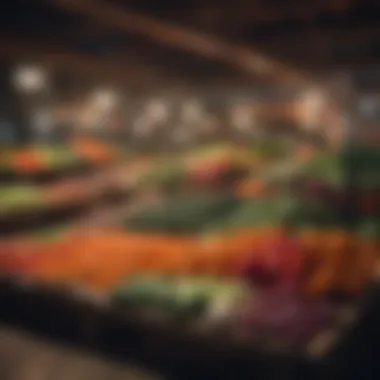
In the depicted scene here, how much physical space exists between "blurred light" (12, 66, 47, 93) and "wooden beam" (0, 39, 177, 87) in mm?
17

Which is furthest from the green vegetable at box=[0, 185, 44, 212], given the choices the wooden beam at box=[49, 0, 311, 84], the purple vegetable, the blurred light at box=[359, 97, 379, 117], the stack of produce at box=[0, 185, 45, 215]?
the blurred light at box=[359, 97, 379, 117]

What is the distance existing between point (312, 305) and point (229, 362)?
0.57 feet

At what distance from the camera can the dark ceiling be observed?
1.29 m

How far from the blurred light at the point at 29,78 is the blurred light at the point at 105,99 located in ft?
0.33

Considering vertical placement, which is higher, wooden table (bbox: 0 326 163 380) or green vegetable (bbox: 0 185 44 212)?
green vegetable (bbox: 0 185 44 212)

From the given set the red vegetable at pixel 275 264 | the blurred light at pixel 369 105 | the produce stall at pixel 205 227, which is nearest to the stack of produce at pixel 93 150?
the produce stall at pixel 205 227

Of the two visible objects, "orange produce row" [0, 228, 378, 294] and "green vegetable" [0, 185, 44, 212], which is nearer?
"orange produce row" [0, 228, 378, 294]

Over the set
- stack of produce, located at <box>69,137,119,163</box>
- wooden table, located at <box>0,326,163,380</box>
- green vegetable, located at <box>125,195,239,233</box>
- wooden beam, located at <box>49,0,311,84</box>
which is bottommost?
wooden table, located at <box>0,326,163,380</box>

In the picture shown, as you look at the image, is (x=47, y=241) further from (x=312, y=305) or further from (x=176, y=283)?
(x=312, y=305)

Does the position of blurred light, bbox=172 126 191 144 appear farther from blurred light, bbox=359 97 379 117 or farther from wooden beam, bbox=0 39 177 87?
blurred light, bbox=359 97 379 117

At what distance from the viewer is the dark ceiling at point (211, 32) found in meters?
1.29

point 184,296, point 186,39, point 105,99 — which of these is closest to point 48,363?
point 184,296

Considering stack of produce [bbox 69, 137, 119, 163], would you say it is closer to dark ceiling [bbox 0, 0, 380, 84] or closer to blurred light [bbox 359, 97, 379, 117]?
dark ceiling [bbox 0, 0, 380, 84]

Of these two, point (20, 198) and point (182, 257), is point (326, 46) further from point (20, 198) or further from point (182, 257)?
point (20, 198)
